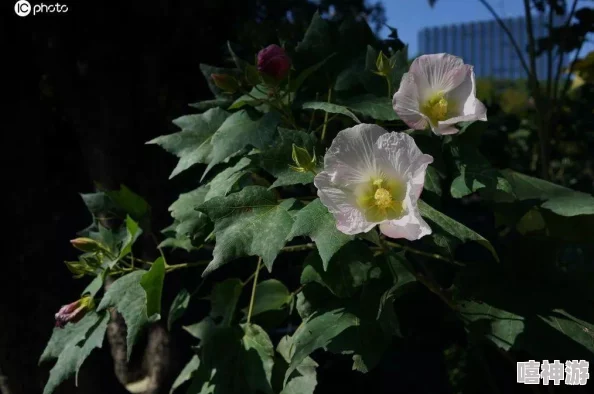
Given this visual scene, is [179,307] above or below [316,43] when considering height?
below

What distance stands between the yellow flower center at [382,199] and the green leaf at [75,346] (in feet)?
1.81

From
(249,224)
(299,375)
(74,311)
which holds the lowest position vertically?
(299,375)

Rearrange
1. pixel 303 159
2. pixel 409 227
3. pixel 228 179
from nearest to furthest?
pixel 409 227
pixel 303 159
pixel 228 179

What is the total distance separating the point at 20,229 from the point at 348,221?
104 cm

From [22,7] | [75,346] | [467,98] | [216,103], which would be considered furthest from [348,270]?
[22,7]

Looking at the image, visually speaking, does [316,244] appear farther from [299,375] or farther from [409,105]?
[299,375]

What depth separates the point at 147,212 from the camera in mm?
1167

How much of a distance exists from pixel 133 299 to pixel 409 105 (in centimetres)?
56

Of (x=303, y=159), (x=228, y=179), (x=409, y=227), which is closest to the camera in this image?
(x=409, y=227)

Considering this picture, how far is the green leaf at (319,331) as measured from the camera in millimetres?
899

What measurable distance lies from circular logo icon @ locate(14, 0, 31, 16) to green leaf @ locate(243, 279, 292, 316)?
3.12ft

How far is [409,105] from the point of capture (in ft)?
2.83

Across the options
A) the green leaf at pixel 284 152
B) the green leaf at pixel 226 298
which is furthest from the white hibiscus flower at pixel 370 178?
the green leaf at pixel 226 298

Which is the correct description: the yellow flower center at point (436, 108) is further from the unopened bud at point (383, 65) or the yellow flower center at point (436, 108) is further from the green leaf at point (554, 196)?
the green leaf at point (554, 196)
